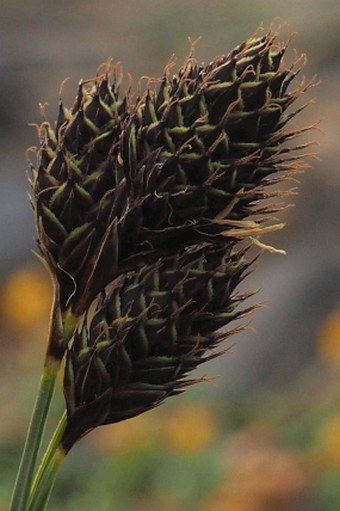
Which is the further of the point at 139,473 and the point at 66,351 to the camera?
the point at 139,473

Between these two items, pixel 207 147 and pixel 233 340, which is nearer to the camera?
pixel 207 147

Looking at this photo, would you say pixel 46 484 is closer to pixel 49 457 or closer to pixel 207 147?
pixel 49 457

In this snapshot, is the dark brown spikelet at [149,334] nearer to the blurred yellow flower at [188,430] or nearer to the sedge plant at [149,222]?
the sedge plant at [149,222]

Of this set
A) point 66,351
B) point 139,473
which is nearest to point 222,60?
point 66,351

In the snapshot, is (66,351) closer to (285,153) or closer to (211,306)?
(211,306)

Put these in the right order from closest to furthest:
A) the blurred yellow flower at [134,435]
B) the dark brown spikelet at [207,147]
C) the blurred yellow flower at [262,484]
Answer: the dark brown spikelet at [207,147] < the blurred yellow flower at [262,484] < the blurred yellow flower at [134,435]

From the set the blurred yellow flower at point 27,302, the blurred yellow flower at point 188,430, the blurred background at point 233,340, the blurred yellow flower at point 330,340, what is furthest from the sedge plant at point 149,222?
the blurred yellow flower at point 27,302

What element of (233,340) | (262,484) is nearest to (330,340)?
(233,340)
